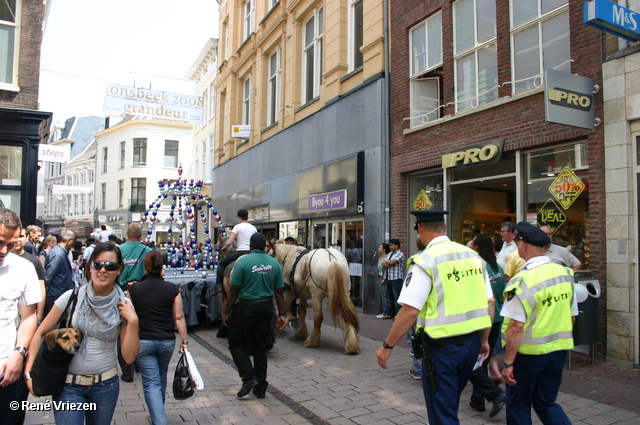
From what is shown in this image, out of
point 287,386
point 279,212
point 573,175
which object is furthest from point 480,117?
point 279,212

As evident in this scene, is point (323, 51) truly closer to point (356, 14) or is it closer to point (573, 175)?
point (356, 14)

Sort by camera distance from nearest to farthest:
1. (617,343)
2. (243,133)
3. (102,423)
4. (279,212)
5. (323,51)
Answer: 1. (102,423)
2. (617,343)
3. (323,51)
4. (279,212)
5. (243,133)

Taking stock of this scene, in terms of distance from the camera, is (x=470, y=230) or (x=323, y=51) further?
(x=323, y=51)

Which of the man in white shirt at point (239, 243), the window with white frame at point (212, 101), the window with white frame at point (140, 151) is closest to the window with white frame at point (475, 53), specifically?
the man in white shirt at point (239, 243)

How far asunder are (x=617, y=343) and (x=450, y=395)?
474 cm

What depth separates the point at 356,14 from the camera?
45.6ft

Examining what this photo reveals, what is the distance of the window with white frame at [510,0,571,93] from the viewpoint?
7.87 m

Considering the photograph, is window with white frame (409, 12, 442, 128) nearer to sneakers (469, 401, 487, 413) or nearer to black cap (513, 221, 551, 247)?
sneakers (469, 401, 487, 413)

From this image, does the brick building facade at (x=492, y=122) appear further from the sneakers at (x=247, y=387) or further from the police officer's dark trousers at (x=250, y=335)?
the sneakers at (x=247, y=387)

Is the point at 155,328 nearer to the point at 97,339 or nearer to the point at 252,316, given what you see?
the point at 97,339

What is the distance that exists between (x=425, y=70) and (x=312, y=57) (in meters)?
6.53

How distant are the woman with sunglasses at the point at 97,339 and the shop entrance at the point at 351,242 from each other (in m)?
9.72

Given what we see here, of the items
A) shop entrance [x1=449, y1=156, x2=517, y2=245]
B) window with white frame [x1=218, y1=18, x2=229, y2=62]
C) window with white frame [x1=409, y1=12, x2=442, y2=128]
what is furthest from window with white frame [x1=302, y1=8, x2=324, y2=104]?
window with white frame [x1=218, y1=18, x2=229, y2=62]

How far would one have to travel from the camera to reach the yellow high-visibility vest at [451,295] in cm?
322
